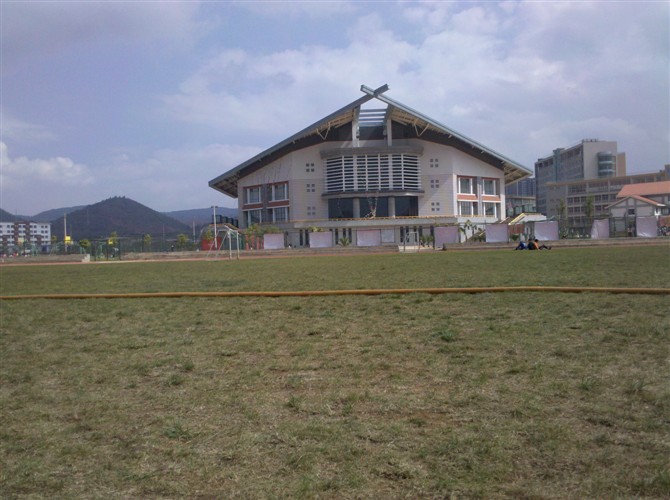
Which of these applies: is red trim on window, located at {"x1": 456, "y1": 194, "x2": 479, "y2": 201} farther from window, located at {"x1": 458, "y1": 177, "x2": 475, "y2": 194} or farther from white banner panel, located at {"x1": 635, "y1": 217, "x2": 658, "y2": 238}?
white banner panel, located at {"x1": 635, "y1": 217, "x2": 658, "y2": 238}

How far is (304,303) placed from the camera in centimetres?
1083

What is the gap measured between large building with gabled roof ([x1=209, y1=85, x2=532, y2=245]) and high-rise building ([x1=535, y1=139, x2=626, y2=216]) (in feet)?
211

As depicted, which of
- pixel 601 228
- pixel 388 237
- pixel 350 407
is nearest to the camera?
pixel 350 407

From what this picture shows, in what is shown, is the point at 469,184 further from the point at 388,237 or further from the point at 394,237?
the point at 388,237

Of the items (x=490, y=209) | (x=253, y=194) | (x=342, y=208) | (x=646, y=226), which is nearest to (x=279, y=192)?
(x=253, y=194)

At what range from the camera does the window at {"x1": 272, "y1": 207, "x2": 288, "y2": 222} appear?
236 feet

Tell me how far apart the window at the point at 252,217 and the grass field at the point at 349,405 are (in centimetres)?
6636

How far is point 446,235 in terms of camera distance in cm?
4788

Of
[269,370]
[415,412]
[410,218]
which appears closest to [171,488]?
[415,412]

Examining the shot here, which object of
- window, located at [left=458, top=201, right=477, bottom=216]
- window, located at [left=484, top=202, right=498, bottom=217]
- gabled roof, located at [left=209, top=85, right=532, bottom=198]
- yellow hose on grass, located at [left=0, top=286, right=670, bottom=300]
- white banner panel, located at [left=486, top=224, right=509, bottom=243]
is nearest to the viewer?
yellow hose on grass, located at [left=0, top=286, right=670, bottom=300]

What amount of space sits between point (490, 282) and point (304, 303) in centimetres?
424

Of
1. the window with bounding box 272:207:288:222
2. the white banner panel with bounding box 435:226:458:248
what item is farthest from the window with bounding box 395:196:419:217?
the white banner panel with bounding box 435:226:458:248

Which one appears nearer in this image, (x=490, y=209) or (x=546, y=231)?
(x=546, y=231)

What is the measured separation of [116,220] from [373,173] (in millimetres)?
120769
